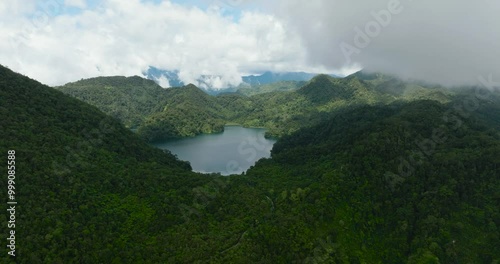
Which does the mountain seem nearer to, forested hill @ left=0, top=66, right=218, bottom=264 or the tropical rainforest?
forested hill @ left=0, top=66, right=218, bottom=264

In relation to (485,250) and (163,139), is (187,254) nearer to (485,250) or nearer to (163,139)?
(485,250)

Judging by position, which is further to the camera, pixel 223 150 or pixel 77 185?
pixel 223 150

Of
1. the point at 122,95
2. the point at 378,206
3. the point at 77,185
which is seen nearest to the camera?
the point at 77,185

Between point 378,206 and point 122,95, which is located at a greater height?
point 122,95

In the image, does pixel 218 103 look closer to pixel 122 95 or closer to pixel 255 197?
pixel 122 95

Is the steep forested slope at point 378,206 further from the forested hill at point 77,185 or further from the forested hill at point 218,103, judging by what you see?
the forested hill at point 218,103

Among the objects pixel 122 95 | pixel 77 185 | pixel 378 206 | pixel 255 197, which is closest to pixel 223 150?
pixel 255 197

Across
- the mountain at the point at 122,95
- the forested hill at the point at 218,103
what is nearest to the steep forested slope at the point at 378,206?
the forested hill at the point at 218,103

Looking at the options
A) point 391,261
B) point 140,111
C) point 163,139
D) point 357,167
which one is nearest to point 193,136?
point 163,139
